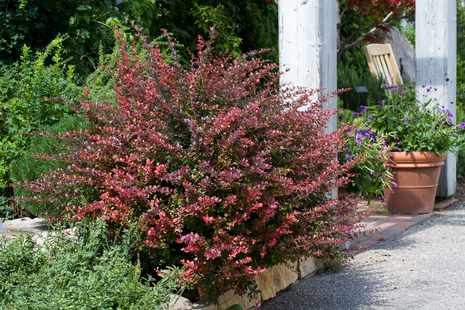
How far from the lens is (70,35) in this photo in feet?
15.5

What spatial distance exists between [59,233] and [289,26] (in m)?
1.98

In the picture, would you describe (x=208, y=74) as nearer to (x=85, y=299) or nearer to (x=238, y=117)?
(x=238, y=117)

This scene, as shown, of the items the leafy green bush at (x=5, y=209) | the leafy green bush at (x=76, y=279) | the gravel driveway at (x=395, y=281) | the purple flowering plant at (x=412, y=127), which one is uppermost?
the purple flowering plant at (x=412, y=127)

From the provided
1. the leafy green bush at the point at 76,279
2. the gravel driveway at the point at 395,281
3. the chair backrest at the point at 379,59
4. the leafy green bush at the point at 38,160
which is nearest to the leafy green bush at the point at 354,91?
the chair backrest at the point at 379,59

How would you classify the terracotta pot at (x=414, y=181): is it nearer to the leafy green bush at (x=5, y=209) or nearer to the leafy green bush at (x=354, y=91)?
the leafy green bush at (x=354, y=91)

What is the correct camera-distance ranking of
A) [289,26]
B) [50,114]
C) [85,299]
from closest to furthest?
[85,299], [289,26], [50,114]

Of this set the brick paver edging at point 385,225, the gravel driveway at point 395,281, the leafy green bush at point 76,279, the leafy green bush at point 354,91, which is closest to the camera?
the leafy green bush at point 76,279

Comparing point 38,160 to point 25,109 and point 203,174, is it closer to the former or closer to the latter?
point 25,109

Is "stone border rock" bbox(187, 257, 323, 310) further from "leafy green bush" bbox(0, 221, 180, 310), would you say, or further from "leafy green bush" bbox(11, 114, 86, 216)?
"leafy green bush" bbox(11, 114, 86, 216)

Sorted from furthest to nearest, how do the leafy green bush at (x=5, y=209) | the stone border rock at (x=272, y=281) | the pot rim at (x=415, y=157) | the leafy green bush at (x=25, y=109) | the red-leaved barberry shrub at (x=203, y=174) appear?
the pot rim at (x=415, y=157) → the leafy green bush at (x=5, y=209) → the leafy green bush at (x=25, y=109) → the stone border rock at (x=272, y=281) → the red-leaved barberry shrub at (x=203, y=174)

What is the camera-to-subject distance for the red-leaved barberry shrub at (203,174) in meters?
1.99

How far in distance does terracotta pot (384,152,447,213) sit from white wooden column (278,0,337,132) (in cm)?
206

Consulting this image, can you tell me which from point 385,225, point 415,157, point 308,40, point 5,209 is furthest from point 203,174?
point 415,157

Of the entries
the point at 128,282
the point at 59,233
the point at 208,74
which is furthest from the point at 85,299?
the point at 208,74
